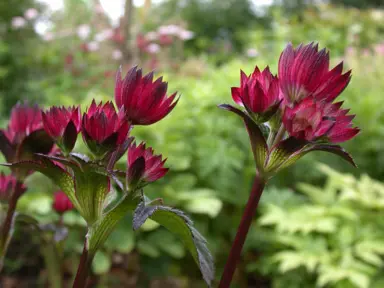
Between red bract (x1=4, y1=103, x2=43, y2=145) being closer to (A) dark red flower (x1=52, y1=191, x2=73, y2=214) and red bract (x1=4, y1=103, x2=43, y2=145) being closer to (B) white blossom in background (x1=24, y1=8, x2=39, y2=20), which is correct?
(A) dark red flower (x1=52, y1=191, x2=73, y2=214)

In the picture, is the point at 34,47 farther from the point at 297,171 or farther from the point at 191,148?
the point at 297,171

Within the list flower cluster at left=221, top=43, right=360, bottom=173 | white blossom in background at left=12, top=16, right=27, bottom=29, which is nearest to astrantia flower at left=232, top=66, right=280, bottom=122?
flower cluster at left=221, top=43, right=360, bottom=173

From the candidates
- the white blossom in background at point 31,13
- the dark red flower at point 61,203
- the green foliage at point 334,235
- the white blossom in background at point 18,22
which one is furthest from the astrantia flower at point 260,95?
the white blossom in background at point 31,13

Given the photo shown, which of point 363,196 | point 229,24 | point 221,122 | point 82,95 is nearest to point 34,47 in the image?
point 82,95

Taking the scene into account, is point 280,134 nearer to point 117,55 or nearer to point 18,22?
point 117,55

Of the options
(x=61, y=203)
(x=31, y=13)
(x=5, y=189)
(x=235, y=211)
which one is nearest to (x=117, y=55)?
(x=31, y=13)

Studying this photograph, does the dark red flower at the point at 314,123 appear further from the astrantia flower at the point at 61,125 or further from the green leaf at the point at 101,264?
the green leaf at the point at 101,264
